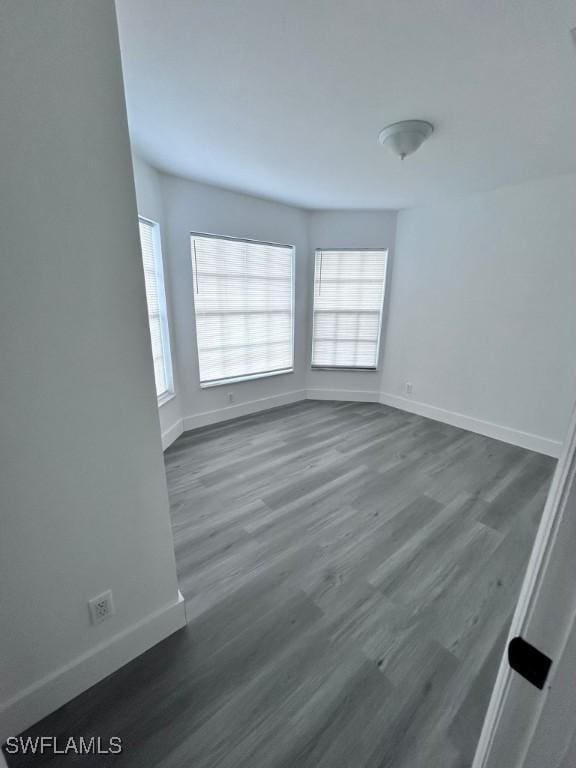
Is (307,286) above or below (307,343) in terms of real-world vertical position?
above

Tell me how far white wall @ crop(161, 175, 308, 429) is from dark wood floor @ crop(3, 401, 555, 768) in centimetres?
95

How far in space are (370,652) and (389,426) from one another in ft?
8.36

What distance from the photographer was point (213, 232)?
10.5 ft

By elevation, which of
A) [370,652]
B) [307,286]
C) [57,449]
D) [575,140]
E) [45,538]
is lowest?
[370,652]

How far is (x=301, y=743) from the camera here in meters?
1.01

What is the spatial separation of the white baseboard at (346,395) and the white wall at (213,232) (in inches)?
20.7

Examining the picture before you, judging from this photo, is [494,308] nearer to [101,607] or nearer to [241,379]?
[241,379]

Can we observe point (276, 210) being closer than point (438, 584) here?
No

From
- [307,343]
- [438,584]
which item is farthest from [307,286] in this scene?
[438,584]

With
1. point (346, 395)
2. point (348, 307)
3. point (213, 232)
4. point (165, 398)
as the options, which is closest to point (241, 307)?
point (213, 232)

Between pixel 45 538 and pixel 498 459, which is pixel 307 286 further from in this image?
pixel 45 538

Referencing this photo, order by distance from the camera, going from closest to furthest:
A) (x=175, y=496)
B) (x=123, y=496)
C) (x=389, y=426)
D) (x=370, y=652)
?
(x=123, y=496), (x=370, y=652), (x=175, y=496), (x=389, y=426)

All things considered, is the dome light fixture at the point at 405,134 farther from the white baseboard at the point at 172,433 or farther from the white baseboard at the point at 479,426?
the white baseboard at the point at 172,433

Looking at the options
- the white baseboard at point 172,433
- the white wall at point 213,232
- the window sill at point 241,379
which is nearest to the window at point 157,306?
the white wall at point 213,232
